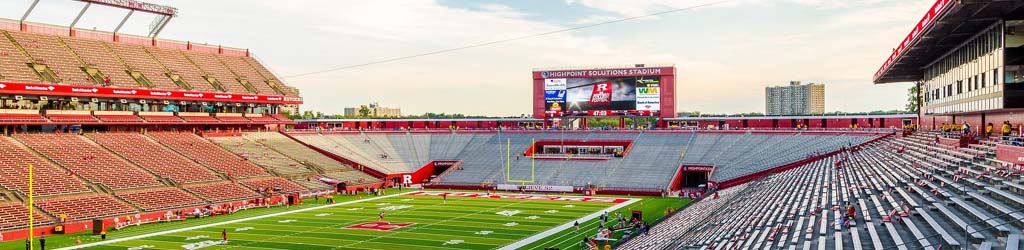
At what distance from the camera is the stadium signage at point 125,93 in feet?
170

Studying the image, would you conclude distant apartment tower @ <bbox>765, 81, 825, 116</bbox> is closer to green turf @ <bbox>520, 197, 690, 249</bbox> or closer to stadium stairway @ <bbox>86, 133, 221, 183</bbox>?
green turf @ <bbox>520, 197, 690, 249</bbox>

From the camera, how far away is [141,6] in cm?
6631

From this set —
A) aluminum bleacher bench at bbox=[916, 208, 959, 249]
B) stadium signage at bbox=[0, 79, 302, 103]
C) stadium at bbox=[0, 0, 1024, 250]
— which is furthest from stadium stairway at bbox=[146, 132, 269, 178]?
aluminum bleacher bench at bbox=[916, 208, 959, 249]

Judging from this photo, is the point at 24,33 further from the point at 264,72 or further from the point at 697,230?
the point at 697,230

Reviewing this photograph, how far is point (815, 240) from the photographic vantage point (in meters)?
16.9

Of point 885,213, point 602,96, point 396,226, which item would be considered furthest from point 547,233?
point 602,96

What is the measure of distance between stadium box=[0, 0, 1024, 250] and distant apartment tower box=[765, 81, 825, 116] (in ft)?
365

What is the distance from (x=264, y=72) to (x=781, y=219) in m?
64.4

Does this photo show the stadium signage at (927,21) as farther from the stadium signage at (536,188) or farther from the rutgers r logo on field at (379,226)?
the stadium signage at (536,188)

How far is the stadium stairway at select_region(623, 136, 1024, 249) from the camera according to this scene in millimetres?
14406

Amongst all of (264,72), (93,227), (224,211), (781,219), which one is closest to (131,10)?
(264,72)

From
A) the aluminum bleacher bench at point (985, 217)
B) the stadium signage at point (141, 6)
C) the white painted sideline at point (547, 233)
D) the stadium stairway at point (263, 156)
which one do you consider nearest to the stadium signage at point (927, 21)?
the aluminum bleacher bench at point (985, 217)

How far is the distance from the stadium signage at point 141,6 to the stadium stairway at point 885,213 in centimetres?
5079

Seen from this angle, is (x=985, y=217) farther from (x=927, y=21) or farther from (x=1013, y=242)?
(x=927, y=21)
